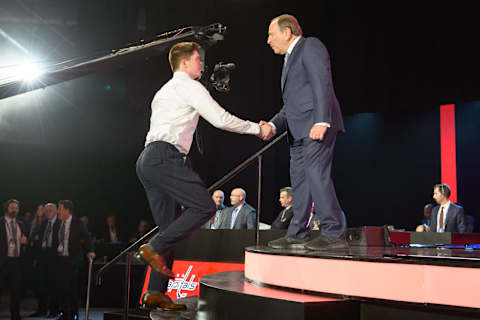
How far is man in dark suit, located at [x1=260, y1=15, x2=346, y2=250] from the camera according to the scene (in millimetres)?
2623

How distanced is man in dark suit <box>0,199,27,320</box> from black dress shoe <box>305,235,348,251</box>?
542 centimetres

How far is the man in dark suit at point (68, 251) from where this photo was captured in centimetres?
667

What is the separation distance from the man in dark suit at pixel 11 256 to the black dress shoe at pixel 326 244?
542cm

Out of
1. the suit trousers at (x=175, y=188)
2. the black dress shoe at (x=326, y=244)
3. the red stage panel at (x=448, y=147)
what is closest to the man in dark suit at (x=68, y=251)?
the suit trousers at (x=175, y=188)

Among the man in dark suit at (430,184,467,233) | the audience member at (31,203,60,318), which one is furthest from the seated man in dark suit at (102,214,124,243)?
the man in dark suit at (430,184,467,233)

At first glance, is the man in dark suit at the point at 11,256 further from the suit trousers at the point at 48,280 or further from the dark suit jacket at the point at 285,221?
the dark suit jacket at the point at 285,221

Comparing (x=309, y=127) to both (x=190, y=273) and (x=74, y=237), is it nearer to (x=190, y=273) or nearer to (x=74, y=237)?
(x=190, y=273)

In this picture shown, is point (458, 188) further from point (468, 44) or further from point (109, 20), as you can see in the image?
point (109, 20)

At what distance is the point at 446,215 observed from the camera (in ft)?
21.9

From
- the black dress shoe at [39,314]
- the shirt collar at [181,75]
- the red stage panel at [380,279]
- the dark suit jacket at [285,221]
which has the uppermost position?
the shirt collar at [181,75]

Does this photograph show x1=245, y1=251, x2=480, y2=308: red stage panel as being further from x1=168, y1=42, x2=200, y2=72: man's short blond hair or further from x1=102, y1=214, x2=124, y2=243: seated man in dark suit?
x1=102, y1=214, x2=124, y2=243: seated man in dark suit

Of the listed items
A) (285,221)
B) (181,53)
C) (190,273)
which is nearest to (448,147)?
(285,221)

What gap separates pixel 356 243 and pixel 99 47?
7.98 meters

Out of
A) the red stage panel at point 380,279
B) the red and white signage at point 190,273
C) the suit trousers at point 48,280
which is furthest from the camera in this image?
the suit trousers at point 48,280
